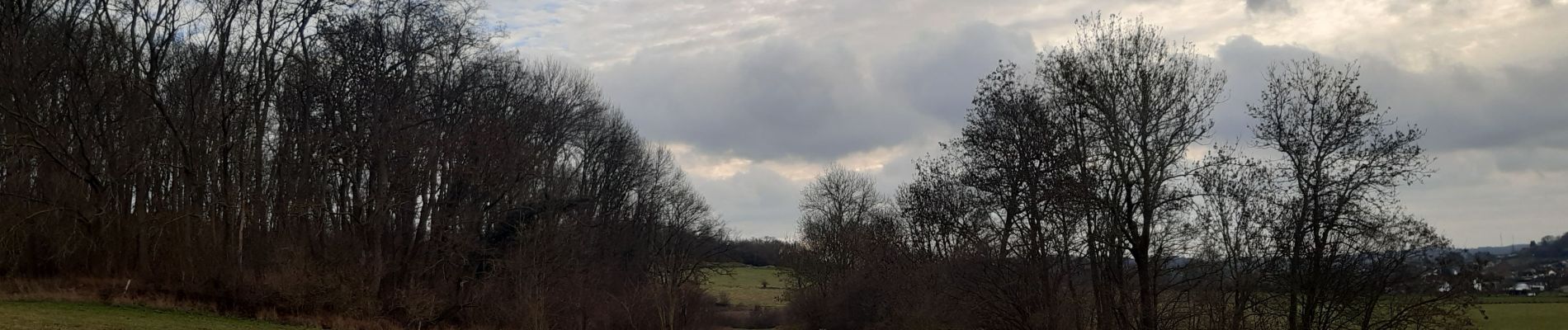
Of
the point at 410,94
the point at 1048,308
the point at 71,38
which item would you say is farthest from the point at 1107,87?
the point at 71,38

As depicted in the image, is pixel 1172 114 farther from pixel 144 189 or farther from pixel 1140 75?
pixel 144 189

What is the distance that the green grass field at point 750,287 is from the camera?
70375mm

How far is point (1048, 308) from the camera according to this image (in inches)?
1089

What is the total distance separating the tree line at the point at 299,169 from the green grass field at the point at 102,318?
7.08 ft

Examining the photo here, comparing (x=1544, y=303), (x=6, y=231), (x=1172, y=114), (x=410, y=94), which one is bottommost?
(x=1544, y=303)

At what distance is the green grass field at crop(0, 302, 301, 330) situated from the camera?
20.2m

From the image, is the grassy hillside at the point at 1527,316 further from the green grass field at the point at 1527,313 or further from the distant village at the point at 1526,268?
the distant village at the point at 1526,268

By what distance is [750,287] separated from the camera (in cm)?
8375

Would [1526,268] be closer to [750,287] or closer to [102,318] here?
[102,318]

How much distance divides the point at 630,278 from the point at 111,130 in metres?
26.2

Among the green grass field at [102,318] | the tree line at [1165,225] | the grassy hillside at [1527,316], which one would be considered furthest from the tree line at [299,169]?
the grassy hillside at [1527,316]

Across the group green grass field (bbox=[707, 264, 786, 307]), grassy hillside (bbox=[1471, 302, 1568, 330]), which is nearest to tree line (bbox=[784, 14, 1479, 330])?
grassy hillside (bbox=[1471, 302, 1568, 330])

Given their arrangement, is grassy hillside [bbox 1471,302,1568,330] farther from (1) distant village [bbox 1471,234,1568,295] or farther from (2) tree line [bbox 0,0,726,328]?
(2) tree line [bbox 0,0,726,328]

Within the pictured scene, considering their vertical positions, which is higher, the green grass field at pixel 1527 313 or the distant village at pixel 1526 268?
the distant village at pixel 1526 268
